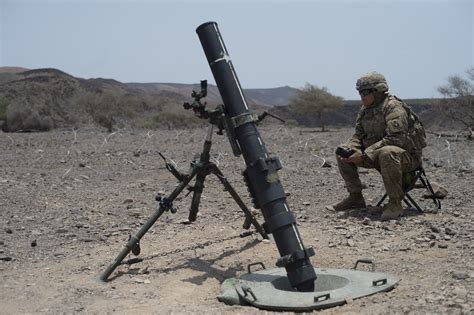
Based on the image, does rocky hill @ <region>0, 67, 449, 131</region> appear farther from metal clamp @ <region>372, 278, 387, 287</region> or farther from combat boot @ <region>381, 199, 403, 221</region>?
metal clamp @ <region>372, 278, 387, 287</region>

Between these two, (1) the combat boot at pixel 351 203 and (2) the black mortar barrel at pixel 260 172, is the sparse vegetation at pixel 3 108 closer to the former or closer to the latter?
(1) the combat boot at pixel 351 203

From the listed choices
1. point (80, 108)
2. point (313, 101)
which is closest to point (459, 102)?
point (313, 101)

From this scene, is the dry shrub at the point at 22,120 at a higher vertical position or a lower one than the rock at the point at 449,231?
higher

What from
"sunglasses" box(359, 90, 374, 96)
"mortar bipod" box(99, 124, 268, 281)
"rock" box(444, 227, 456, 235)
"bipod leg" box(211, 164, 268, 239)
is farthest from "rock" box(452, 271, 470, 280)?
"sunglasses" box(359, 90, 374, 96)

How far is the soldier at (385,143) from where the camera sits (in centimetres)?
583

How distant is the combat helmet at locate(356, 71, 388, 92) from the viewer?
240 inches

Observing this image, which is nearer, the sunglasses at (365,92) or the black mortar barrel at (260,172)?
the black mortar barrel at (260,172)

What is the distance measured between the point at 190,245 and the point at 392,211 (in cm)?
216

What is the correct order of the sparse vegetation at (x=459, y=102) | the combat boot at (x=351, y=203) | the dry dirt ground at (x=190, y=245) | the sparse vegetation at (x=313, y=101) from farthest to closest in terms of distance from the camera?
the sparse vegetation at (x=313, y=101)
the sparse vegetation at (x=459, y=102)
the combat boot at (x=351, y=203)
the dry dirt ground at (x=190, y=245)

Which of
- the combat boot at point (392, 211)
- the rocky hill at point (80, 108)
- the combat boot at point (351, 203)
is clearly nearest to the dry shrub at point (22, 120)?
the rocky hill at point (80, 108)

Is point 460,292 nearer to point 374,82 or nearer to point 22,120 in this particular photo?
point 374,82

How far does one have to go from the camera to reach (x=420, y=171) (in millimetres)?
6113

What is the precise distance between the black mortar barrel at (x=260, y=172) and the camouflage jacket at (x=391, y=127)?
1940mm

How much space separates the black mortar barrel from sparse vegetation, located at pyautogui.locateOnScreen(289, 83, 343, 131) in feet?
99.8
